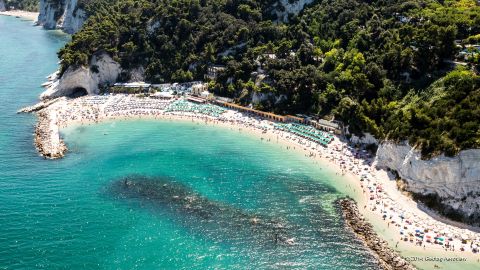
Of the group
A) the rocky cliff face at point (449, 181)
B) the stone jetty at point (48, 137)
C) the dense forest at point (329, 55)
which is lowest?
the stone jetty at point (48, 137)

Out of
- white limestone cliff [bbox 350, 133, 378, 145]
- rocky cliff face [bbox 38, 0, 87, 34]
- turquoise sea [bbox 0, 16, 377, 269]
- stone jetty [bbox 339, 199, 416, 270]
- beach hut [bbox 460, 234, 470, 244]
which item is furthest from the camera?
rocky cliff face [bbox 38, 0, 87, 34]

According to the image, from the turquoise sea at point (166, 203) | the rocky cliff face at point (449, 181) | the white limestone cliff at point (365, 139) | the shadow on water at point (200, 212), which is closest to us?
the turquoise sea at point (166, 203)

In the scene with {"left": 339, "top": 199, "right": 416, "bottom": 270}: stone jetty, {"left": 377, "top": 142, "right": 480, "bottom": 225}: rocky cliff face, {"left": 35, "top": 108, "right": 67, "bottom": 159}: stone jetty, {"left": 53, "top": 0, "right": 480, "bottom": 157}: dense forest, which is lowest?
{"left": 35, "top": 108, "right": 67, "bottom": 159}: stone jetty

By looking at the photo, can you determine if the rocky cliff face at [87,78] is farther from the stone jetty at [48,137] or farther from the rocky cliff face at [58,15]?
the rocky cliff face at [58,15]

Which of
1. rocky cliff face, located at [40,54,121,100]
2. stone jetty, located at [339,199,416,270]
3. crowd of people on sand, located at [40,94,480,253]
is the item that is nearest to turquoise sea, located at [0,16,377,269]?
stone jetty, located at [339,199,416,270]

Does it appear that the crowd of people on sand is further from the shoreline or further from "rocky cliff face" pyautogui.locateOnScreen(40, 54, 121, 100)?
"rocky cliff face" pyautogui.locateOnScreen(40, 54, 121, 100)

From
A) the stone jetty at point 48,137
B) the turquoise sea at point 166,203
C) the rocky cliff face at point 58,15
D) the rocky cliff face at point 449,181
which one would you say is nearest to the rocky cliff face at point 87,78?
the stone jetty at point 48,137
